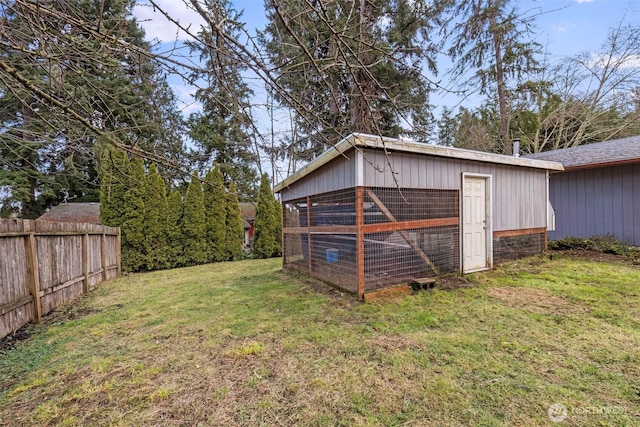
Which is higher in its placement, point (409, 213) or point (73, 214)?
point (73, 214)

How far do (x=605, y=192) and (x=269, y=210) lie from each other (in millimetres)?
9602

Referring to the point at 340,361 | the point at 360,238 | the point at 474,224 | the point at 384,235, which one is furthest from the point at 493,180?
the point at 340,361

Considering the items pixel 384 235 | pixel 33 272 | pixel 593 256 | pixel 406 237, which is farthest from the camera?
pixel 593 256

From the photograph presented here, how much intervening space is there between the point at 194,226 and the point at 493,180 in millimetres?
8347

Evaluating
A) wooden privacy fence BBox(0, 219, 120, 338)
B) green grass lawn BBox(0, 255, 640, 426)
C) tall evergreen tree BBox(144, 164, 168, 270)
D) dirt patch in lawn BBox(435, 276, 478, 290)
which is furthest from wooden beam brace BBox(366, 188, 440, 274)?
tall evergreen tree BBox(144, 164, 168, 270)

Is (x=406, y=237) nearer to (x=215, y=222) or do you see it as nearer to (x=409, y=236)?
(x=409, y=236)

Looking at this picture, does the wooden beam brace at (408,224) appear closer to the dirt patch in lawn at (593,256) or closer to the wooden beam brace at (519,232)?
the wooden beam brace at (519,232)

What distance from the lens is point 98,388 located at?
226 centimetres

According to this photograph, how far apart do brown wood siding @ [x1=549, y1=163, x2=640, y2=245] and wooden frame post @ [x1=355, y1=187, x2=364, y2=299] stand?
727cm

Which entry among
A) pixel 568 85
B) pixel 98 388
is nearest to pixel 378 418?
pixel 98 388

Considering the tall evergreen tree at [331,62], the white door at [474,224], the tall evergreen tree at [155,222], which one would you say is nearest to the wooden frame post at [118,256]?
the tall evergreen tree at [155,222]

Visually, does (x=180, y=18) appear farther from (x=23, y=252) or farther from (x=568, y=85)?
(x=568, y=85)

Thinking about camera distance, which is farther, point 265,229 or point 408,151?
point 265,229

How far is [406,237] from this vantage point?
4645 mm
